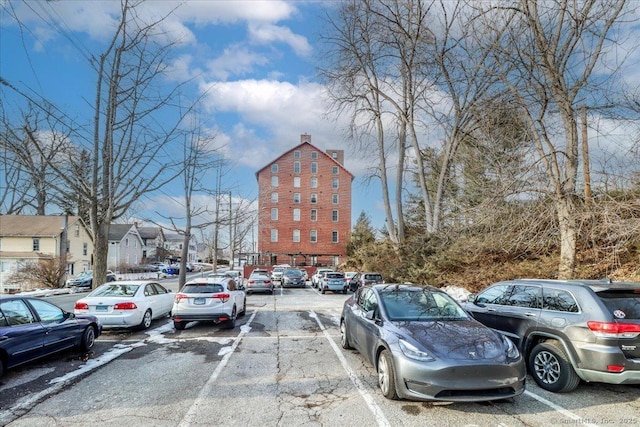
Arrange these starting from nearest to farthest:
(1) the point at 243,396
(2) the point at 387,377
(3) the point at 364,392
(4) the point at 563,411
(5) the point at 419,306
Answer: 1. (4) the point at 563,411
2. (2) the point at 387,377
3. (1) the point at 243,396
4. (3) the point at 364,392
5. (5) the point at 419,306

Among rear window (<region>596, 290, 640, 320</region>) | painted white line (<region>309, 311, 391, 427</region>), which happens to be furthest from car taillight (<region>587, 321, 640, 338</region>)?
painted white line (<region>309, 311, 391, 427</region>)

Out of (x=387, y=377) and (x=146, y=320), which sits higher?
(x=387, y=377)

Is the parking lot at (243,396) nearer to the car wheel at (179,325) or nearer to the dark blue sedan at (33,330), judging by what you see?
the dark blue sedan at (33,330)

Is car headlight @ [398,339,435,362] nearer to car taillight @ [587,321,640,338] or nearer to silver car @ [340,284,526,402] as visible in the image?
silver car @ [340,284,526,402]

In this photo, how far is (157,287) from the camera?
12680mm

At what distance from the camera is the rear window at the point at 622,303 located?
513cm

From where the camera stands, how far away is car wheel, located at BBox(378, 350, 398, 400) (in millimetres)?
5199

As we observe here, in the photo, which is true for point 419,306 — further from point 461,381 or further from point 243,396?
point 243,396

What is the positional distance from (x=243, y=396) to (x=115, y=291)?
7048mm

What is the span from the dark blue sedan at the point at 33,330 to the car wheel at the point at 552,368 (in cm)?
780

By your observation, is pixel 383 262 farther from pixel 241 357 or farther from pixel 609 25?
pixel 241 357

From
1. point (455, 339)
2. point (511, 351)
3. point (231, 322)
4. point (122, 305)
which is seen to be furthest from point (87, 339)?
point (511, 351)

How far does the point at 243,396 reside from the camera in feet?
18.0

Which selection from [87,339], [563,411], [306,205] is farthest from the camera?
[306,205]
